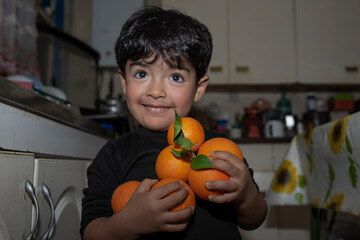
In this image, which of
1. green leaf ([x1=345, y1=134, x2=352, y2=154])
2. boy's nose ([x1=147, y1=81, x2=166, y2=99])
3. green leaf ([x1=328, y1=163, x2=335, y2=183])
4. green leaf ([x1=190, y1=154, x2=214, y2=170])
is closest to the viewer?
green leaf ([x1=190, y1=154, x2=214, y2=170])

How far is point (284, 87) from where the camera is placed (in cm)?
247

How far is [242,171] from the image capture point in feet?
1.62

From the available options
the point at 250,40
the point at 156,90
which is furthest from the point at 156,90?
the point at 250,40

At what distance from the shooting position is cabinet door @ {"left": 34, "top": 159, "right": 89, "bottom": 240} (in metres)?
0.71

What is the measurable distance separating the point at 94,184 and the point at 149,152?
16 centimetres

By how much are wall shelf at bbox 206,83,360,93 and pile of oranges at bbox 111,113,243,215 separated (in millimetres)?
1851

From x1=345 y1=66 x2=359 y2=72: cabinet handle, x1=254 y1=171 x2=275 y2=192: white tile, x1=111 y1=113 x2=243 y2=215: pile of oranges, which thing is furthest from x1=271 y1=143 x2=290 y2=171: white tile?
x1=111 y1=113 x2=243 y2=215: pile of oranges

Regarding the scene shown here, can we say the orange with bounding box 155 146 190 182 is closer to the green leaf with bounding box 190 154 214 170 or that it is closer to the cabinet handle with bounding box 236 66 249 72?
the green leaf with bounding box 190 154 214 170

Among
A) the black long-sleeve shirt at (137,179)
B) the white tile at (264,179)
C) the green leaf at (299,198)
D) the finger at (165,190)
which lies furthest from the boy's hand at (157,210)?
the white tile at (264,179)

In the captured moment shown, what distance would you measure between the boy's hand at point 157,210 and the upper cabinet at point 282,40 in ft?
6.21

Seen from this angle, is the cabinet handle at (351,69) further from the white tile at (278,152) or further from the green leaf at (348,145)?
the green leaf at (348,145)

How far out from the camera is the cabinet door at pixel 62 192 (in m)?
0.71

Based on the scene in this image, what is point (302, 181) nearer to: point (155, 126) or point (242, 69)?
point (155, 126)

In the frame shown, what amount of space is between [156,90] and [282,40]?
6.46 feet
